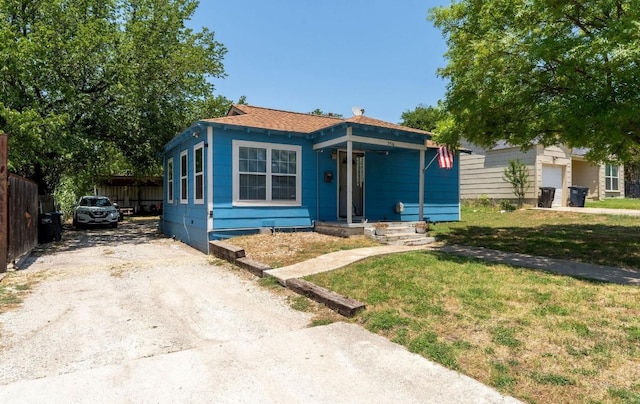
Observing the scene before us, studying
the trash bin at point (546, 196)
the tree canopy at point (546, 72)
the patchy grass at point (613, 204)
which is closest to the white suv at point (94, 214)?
the tree canopy at point (546, 72)

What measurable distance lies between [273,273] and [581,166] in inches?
887

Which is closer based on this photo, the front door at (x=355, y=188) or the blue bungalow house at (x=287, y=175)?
the blue bungalow house at (x=287, y=175)

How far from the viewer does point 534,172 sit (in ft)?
59.0

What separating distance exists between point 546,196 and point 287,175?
1324 centimetres

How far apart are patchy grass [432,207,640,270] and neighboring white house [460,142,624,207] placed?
3.07 meters

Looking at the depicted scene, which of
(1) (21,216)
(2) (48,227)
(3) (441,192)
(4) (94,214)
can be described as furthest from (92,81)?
(3) (441,192)

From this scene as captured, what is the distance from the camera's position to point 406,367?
10.4 ft

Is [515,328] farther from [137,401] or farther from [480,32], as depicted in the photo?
[480,32]

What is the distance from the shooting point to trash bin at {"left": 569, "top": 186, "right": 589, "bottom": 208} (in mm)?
18375

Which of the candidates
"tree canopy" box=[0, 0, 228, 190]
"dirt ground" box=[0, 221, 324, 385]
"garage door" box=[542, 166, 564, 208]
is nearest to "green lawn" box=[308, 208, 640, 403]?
"dirt ground" box=[0, 221, 324, 385]

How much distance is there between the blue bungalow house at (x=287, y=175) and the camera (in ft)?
32.2

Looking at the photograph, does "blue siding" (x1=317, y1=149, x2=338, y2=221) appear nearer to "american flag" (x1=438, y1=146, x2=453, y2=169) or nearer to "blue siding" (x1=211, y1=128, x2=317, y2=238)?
"blue siding" (x1=211, y1=128, x2=317, y2=238)

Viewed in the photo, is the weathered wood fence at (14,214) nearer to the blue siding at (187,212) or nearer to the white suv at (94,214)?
the blue siding at (187,212)

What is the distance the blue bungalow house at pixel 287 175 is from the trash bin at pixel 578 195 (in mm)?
9569
